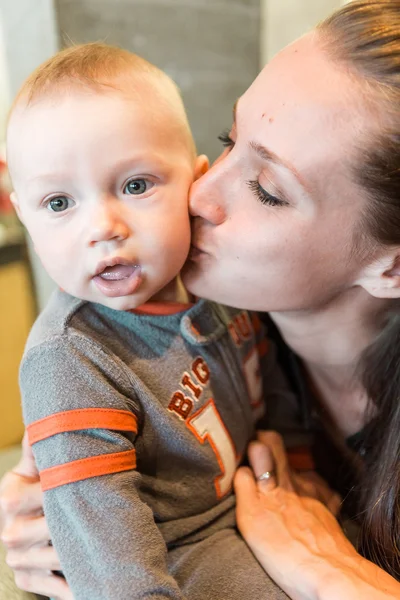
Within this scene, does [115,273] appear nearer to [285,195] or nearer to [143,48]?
[285,195]

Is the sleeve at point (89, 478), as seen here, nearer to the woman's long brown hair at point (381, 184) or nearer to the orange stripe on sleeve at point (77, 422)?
the orange stripe on sleeve at point (77, 422)

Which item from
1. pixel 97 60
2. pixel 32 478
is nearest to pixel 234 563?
pixel 32 478

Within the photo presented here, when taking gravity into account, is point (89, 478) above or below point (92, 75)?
below

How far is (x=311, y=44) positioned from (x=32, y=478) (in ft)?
2.81

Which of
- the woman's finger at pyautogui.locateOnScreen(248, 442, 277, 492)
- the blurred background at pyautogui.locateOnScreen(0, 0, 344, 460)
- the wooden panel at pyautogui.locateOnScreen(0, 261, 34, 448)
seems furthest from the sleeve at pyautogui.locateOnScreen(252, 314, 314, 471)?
the wooden panel at pyautogui.locateOnScreen(0, 261, 34, 448)

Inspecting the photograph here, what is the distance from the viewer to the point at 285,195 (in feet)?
2.94

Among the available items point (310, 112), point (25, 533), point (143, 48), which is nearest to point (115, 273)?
point (310, 112)

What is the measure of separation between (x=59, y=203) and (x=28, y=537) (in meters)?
0.55

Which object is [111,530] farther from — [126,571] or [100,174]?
[100,174]

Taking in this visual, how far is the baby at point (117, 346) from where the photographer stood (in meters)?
0.77

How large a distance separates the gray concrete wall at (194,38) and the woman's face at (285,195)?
110 centimetres

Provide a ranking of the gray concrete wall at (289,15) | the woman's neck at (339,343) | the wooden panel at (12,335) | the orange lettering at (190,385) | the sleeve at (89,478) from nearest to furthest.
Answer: the sleeve at (89,478) → the orange lettering at (190,385) → the woman's neck at (339,343) → the gray concrete wall at (289,15) → the wooden panel at (12,335)

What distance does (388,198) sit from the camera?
884mm

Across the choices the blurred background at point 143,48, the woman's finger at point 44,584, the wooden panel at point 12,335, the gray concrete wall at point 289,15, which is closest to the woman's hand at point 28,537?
the woman's finger at point 44,584
